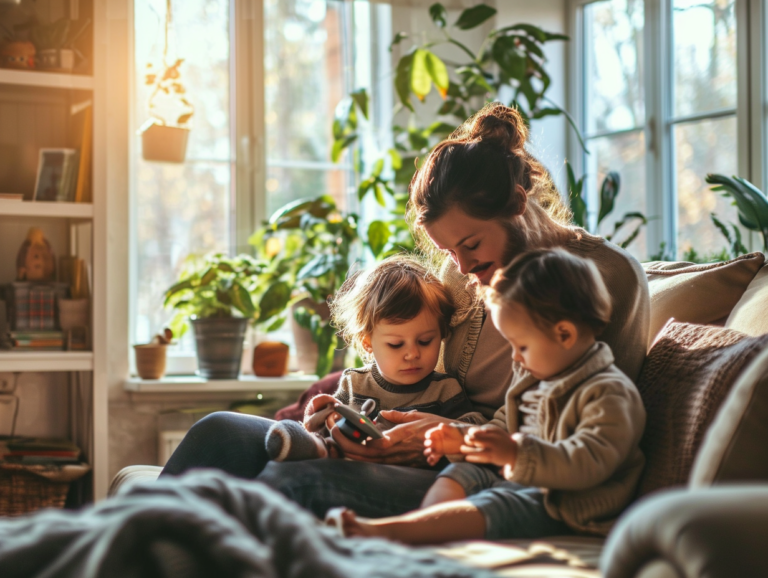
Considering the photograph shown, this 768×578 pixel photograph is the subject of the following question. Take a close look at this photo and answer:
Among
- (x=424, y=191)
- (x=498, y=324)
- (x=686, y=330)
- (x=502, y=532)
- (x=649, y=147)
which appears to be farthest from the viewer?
(x=649, y=147)

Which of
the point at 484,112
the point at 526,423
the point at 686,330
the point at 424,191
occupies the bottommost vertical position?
the point at 526,423

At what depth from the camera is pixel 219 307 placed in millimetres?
2826

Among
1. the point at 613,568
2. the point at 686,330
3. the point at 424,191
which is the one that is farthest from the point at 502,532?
the point at 424,191

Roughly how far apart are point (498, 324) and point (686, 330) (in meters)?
0.39

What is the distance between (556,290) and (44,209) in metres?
1.92

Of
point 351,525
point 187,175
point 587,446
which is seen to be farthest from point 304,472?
→ point 187,175

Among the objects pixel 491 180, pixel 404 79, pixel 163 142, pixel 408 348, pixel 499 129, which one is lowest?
pixel 408 348

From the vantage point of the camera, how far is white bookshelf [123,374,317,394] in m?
2.83

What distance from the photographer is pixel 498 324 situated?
4.23 ft

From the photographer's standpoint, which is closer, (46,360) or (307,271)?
(46,360)

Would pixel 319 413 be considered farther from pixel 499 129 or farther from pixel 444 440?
pixel 499 129

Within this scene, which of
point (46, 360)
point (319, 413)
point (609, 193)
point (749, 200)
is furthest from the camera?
point (609, 193)

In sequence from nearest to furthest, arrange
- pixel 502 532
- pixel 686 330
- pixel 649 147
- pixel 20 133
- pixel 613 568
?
→ pixel 613 568 → pixel 502 532 → pixel 686 330 → pixel 20 133 → pixel 649 147

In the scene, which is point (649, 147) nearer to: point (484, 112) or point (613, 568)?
point (484, 112)
